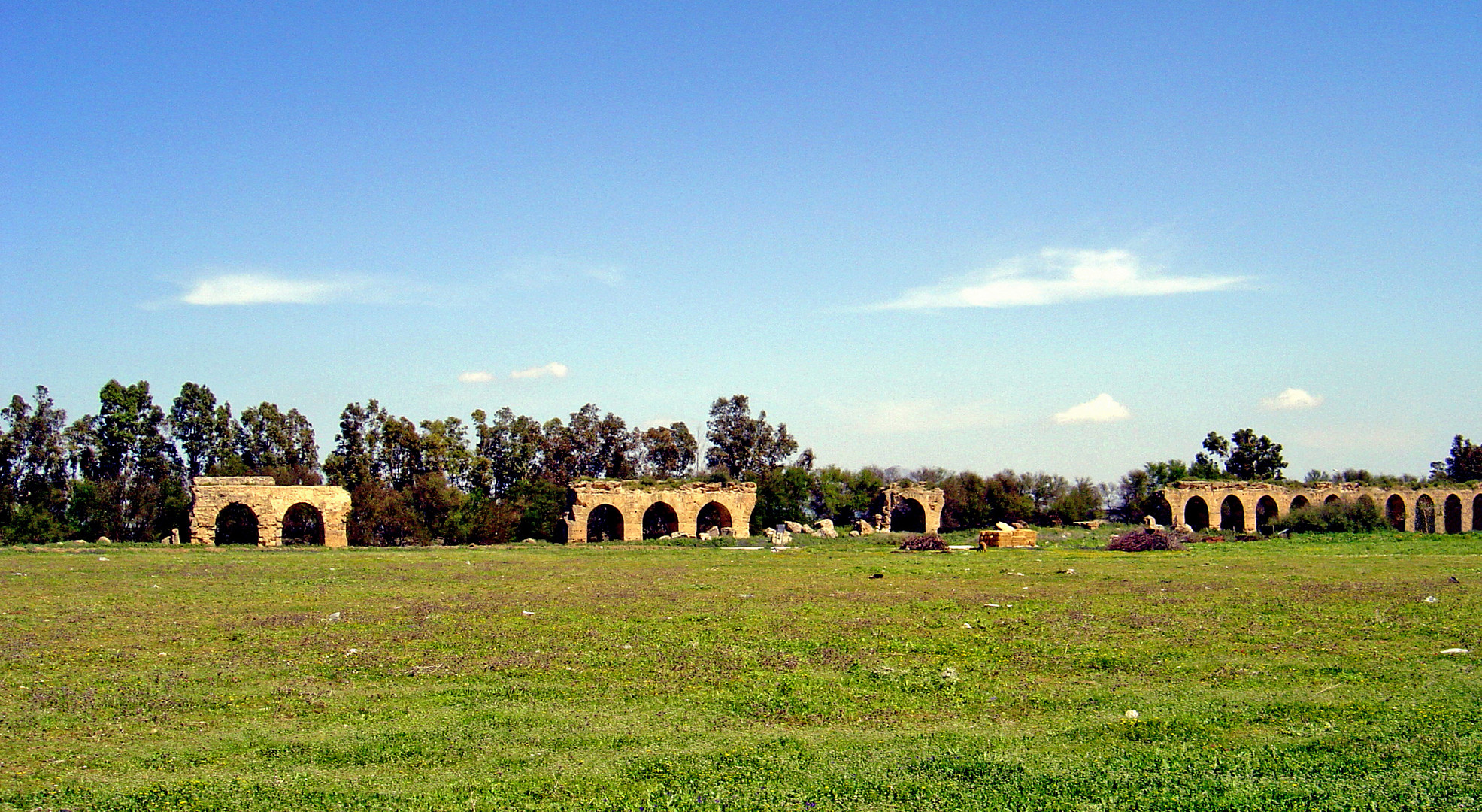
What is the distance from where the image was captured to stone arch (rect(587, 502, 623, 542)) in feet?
127

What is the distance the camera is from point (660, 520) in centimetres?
4272

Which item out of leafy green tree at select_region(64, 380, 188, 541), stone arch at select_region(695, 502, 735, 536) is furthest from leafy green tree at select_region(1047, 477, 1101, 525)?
leafy green tree at select_region(64, 380, 188, 541)

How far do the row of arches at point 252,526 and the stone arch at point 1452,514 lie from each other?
54.4m

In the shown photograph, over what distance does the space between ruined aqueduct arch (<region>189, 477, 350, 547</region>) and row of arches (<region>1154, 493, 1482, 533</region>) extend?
36074 millimetres

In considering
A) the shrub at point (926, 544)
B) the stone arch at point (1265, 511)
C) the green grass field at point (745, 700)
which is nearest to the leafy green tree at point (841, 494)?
the stone arch at point (1265, 511)

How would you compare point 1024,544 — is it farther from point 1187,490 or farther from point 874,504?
point 1187,490

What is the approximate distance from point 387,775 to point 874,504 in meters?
41.5

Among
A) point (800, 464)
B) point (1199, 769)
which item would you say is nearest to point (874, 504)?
point (800, 464)

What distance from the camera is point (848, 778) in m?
5.42

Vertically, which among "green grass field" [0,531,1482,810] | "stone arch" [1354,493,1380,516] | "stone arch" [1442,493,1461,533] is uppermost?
"stone arch" [1354,493,1380,516]

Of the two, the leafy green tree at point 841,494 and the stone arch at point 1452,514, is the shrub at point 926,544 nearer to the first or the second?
the leafy green tree at point 841,494

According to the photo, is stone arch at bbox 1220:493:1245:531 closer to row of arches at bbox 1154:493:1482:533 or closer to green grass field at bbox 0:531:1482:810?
row of arches at bbox 1154:493:1482:533

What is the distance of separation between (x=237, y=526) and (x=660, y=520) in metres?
16.9

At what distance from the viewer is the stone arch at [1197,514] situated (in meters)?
47.6
